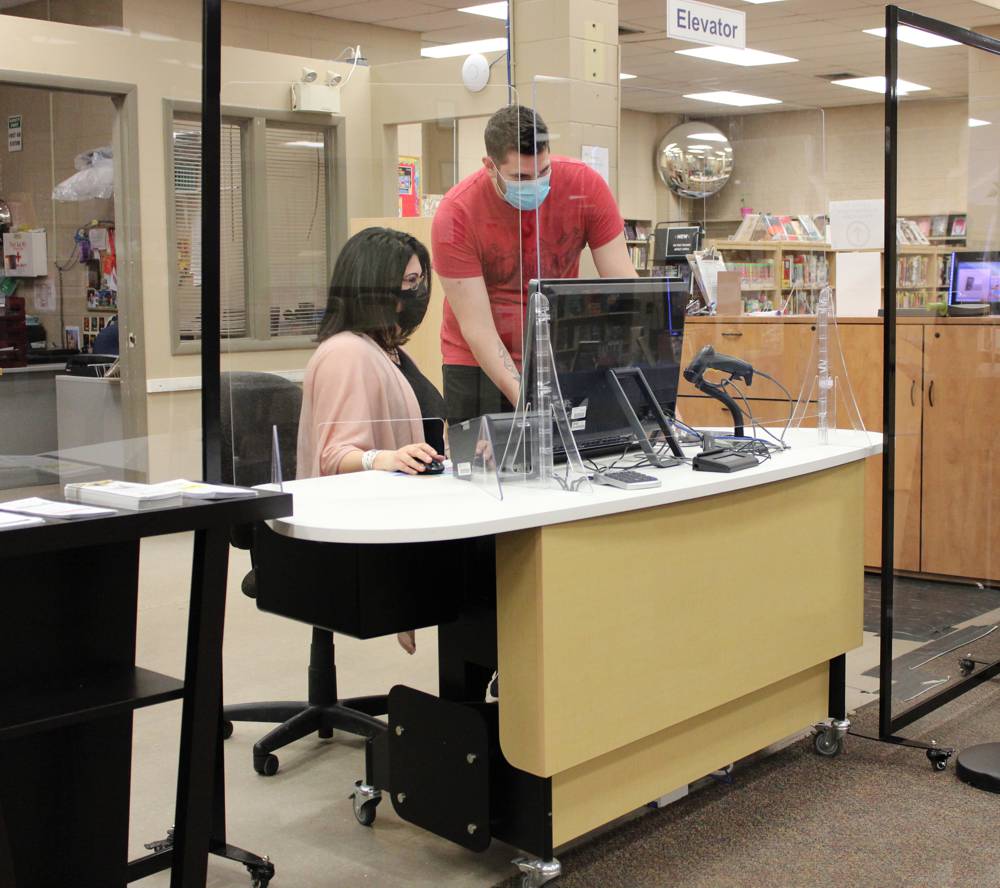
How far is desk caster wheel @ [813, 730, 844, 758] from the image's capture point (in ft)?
10.7

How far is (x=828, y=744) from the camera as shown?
326 cm

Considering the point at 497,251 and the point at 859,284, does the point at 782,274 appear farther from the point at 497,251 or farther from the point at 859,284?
the point at 859,284

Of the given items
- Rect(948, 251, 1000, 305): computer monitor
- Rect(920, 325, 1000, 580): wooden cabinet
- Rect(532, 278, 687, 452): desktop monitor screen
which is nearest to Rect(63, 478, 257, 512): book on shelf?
Rect(532, 278, 687, 452): desktop monitor screen

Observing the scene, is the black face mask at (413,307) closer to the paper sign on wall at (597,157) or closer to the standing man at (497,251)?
the standing man at (497,251)

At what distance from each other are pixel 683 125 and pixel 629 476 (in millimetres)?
1398

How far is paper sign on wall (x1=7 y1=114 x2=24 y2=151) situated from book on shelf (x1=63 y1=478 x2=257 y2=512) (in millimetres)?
1237

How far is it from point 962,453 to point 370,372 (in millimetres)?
2152

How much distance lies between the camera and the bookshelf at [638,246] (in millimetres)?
3264

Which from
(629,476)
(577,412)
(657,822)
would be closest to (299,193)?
(577,412)

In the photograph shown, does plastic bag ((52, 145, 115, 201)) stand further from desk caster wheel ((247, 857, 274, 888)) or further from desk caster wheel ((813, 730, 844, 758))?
desk caster wheel ((813, 730, 844, 758))

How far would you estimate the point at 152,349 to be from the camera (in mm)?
3672

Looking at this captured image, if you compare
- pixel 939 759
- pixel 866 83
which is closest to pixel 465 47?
pixel 866 83

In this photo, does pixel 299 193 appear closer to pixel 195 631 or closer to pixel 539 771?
pixel 195 631

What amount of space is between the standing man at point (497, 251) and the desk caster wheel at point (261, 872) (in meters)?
1.08
